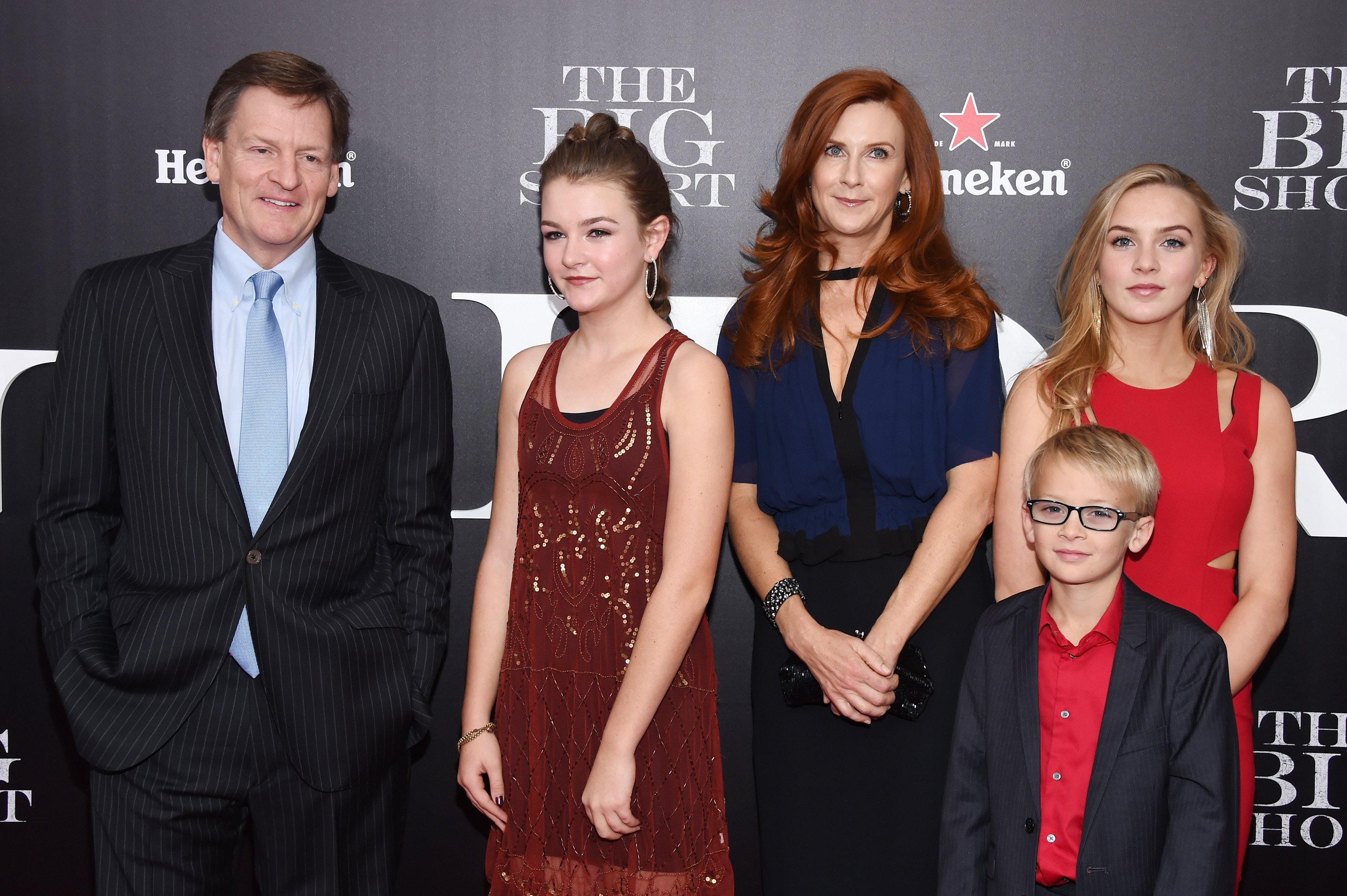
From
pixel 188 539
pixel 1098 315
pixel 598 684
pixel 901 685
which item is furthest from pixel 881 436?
pixel 188 539

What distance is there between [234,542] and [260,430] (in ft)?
0.70

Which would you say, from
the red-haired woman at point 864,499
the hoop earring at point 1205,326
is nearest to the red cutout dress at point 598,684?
the red-haired woman at point 864,499

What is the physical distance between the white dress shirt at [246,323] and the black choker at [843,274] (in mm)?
1068

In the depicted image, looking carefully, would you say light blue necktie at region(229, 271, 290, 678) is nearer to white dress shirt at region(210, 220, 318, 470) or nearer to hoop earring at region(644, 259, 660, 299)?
white dress shirt at region(210, 220, 318, 470)

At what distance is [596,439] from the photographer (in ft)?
6.31

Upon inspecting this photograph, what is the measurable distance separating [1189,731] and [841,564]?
2.22 feet

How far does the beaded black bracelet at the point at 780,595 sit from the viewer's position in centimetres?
212

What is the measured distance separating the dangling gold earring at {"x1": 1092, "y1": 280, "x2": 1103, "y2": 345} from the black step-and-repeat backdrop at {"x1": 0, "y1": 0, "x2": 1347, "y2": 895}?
49 centimetres

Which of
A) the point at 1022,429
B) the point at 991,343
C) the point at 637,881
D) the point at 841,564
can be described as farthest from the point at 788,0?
the point at 637,881

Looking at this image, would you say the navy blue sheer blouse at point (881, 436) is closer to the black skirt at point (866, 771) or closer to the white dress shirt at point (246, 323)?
the black skirt at point (866, 771)

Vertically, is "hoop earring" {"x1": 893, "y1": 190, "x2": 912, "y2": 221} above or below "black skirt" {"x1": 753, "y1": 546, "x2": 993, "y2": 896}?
above

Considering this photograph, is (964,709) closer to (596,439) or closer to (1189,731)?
(1189,731)

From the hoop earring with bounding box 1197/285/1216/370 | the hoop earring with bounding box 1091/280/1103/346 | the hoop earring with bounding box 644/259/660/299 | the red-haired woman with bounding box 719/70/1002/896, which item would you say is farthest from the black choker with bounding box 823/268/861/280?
the hoop earring with bounding box 1197/285/1216/370

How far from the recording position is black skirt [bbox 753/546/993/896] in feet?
6.82
